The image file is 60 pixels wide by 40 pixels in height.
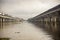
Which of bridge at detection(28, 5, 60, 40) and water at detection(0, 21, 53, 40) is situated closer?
water at detection(0, 21, 53, 40)

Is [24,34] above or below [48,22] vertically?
below

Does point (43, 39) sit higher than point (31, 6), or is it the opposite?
point (31, 6)

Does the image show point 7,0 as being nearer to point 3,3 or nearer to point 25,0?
point 3,3

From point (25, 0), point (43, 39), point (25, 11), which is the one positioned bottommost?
point (43, 39)

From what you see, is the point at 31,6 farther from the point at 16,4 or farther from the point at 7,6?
the point at 7,6

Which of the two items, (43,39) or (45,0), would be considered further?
(45,0)

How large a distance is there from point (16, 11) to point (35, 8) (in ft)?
1.82

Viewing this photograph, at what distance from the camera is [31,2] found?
12.5 ft

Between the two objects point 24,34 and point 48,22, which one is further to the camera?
point 48,22

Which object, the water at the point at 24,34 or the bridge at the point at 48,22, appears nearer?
the water at the point at 24,34

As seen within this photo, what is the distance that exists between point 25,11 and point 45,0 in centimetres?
66

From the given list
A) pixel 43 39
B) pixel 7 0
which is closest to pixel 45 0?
pixel 7 0

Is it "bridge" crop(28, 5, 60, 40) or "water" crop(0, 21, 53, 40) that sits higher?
"bridge" crop(28, 5, 60, 40)

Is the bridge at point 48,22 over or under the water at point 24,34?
over
